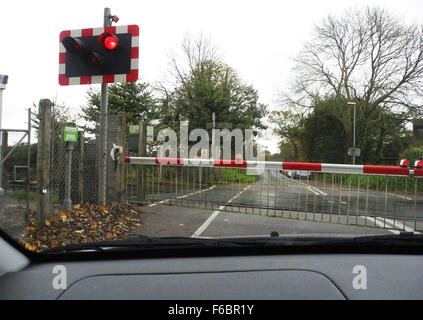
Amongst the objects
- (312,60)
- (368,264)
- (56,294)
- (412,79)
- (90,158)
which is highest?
(312,60)

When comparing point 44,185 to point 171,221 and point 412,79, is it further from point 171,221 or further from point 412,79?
point 412,79

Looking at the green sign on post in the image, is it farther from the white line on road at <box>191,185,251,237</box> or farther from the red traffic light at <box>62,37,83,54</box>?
the white line on road at <box>191,185,251,237</box>

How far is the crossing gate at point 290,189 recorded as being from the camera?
212 inches

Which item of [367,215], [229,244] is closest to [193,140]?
[367,215]

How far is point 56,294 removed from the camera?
64.1 inches

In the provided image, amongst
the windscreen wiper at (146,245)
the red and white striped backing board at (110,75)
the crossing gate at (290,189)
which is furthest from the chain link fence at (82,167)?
the windscreen wiper at (146,245)

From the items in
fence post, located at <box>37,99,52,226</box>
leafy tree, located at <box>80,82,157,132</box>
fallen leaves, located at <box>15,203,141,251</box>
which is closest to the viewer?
fallen leaves, located at <box>15,203,141,251</box>

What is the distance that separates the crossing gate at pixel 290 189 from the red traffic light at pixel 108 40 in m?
2.47

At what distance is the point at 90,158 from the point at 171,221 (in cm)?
199

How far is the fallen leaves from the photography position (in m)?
4.29

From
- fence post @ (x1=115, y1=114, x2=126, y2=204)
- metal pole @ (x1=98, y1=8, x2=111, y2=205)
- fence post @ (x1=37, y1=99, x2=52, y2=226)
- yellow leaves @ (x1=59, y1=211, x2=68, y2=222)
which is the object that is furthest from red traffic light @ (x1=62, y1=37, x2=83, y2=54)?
yellow leaves @ (x1=59, y1=211, x2=68, y2=222)

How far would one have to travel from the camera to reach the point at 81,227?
4910 mm

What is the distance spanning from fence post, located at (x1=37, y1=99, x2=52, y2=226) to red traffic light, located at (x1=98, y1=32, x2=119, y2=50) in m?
1.29

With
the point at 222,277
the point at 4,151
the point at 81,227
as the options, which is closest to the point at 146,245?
the point at 222,277
